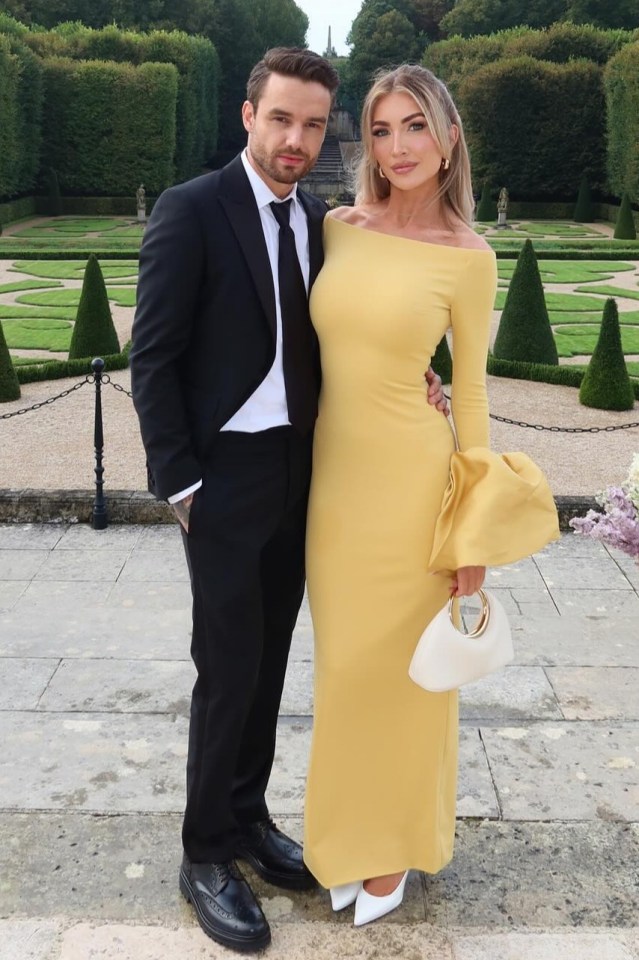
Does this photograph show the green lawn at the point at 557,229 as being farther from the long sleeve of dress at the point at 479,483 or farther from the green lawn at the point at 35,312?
the long sleeve of dress at the point at 479,483

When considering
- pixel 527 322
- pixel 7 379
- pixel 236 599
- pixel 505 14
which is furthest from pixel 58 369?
pixel 505 14

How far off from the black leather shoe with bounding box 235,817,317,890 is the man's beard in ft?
5.96

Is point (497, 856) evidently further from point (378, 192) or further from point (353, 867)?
point (378, 192)

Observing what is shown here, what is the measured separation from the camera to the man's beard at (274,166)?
240 centimetres

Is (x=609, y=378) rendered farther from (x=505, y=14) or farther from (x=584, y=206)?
(x=505, y=14)

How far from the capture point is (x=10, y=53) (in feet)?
105

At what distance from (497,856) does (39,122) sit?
3635 cm

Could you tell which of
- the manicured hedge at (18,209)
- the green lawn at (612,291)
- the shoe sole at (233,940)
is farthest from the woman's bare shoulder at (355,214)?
the manicured hedge at (18,209)

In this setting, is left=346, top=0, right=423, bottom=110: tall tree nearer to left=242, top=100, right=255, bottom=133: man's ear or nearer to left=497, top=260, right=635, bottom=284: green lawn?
left=497, top=260, right=635, bottom=284: green lawn

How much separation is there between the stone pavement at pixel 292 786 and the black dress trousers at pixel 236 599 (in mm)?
335

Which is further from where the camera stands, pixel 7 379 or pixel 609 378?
pixel 609 378

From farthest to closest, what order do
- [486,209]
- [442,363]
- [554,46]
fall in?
[554,46], [486,209], [442,363]

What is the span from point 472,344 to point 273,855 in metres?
1.55

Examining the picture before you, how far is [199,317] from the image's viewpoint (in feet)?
7.93
